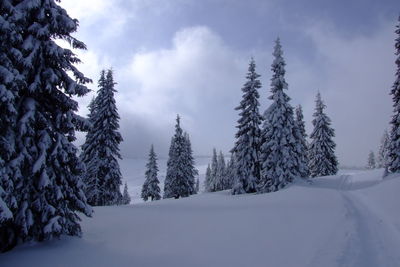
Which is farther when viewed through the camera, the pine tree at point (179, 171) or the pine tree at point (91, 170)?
the pine tree at point (179, 171)

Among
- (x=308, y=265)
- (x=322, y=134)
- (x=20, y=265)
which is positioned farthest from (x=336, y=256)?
(x=322, y=134)

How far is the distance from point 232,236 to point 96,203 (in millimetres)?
24187

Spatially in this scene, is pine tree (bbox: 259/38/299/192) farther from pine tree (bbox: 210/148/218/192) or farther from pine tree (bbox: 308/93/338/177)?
pine tree (bbox: 210/148/218/192)

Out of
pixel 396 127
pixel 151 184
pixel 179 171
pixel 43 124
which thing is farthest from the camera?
pixel 151 184

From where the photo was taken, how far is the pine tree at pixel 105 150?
3209 centimetres

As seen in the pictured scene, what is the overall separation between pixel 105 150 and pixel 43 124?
859 inches

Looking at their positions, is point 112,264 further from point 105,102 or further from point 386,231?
point 105,102

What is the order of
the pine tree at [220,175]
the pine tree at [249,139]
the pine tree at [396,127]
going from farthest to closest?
the pine tree at [220,175] → the pine tree at [249,139] → the pine tree at [396,127]

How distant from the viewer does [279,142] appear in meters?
33.4

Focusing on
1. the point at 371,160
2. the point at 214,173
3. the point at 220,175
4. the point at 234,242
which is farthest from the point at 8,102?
the point at 371,160

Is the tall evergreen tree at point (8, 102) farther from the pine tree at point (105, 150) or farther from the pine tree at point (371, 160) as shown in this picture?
the pine tree at point (371, 160)

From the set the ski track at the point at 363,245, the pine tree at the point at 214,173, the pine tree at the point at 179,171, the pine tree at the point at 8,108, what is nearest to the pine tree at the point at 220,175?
Answer: the pine tree at the point at 214,173

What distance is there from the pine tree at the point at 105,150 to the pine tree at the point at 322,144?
37008mm

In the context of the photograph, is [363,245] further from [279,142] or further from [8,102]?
[279,142]
